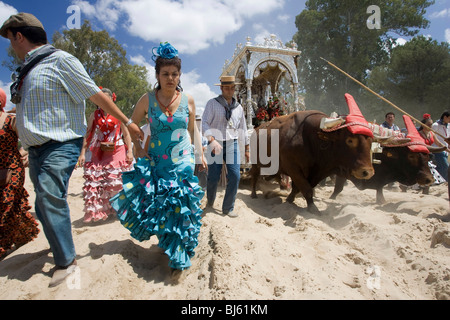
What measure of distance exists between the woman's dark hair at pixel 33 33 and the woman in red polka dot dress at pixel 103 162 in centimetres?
168

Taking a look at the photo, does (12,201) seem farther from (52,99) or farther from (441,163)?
(441,163)

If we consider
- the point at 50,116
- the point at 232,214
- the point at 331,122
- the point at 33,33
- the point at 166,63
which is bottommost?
the point at 232,214

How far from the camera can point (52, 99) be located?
77.5 inches

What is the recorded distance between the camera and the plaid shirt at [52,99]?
1919mm

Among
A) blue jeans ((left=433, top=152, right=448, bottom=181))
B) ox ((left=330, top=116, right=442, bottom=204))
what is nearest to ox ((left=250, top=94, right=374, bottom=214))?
ox ((left=330, top=116, right=442, bottom=204))

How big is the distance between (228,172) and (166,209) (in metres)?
1.55

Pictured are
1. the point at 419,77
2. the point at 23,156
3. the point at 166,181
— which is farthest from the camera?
the point at 419,77

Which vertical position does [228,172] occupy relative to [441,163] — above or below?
below

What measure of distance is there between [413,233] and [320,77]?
29818 millimetres

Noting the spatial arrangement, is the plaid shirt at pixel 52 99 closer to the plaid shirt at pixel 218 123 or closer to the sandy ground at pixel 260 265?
the sandy ground at pixel 260 265

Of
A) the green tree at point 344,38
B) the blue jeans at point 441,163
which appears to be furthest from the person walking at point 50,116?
the green tree at point 344,38

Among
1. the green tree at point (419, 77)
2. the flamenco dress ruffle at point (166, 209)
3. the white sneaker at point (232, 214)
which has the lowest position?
the white sneaker at point (232, 214)

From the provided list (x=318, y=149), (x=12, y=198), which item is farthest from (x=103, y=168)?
(x=318, y=149)
